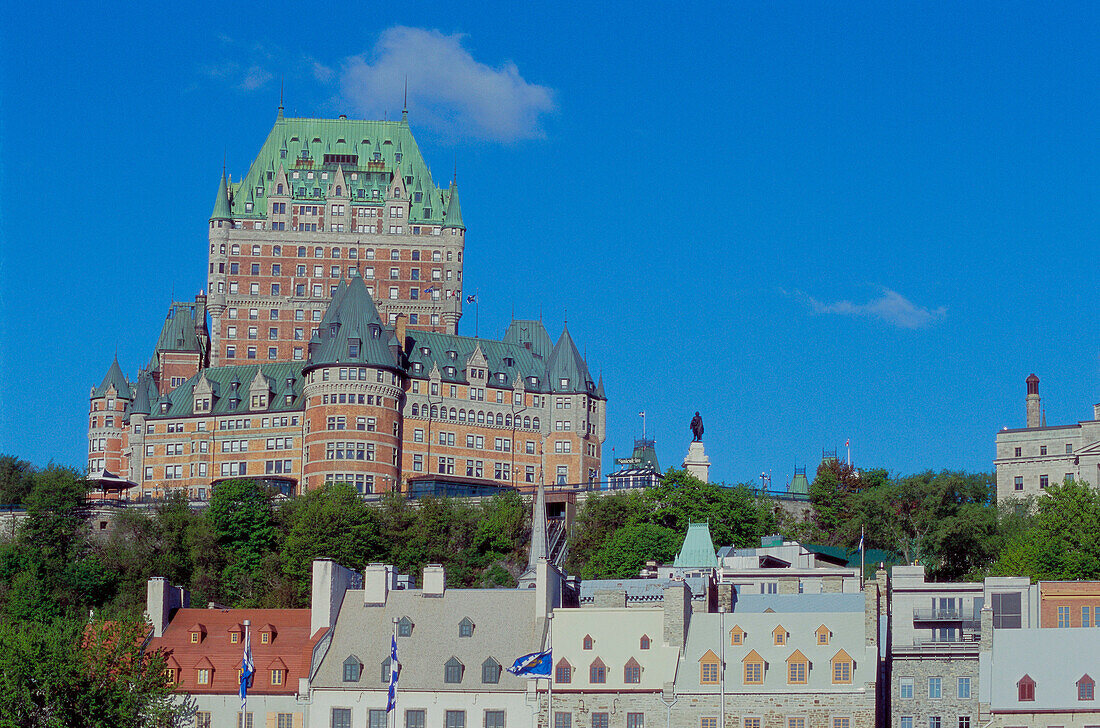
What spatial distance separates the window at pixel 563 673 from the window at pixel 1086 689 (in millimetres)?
21769

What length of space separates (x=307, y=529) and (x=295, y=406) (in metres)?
35.3

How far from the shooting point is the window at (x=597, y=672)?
99.6 metres

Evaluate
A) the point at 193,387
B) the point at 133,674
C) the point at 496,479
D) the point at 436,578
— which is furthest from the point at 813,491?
the point at 133,674

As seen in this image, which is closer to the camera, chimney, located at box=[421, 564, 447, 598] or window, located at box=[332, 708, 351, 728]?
window, located at box=[332, 708, 351, 728]

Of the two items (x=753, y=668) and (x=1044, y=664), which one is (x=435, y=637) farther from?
(x=1044, y=664)

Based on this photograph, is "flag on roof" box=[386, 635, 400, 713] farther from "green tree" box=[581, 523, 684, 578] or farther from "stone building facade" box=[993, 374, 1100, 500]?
"stone building facade" box=[993, 374, 1100, 500]

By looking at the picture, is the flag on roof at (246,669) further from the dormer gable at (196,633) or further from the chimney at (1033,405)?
the chimney at (1033,405)

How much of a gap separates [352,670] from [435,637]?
4163 mm

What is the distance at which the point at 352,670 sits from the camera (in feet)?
336

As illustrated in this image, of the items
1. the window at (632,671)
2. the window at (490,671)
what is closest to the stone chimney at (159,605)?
the window at (490,671)

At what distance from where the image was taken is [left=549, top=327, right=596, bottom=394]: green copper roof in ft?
645

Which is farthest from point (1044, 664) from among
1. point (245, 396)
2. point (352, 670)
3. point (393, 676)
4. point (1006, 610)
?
point (245, 396)

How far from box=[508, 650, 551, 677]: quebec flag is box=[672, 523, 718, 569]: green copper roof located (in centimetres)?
3847

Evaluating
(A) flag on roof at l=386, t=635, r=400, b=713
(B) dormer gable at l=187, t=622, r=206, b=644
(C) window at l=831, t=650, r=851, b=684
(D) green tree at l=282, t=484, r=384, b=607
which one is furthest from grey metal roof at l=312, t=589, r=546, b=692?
(D) green tree at l=282, t=484, r=384, b=607
